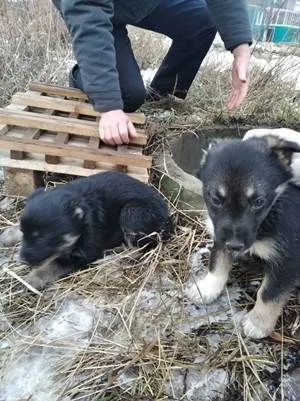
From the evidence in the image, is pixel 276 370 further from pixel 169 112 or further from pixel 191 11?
pixel 191 11

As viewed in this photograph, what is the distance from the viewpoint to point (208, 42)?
509 centimetres

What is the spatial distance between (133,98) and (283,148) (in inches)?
89.7

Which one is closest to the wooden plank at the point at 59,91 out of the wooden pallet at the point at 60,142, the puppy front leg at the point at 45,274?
the wooden pallet at the point at 60,142

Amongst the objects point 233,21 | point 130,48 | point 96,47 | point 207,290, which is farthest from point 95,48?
point 207,290

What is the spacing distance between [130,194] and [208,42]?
263 centimetres

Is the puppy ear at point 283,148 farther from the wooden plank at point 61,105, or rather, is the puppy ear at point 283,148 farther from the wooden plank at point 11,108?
the wooden plank at point 11,108

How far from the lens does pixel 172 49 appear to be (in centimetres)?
515

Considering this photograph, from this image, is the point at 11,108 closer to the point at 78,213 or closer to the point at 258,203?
the point at 78,213

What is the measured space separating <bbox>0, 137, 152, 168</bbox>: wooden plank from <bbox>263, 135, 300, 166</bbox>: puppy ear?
1248mm

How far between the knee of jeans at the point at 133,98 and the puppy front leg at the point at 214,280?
2.07 metres

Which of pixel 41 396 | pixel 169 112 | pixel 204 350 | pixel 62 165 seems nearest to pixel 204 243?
pixel 204 350

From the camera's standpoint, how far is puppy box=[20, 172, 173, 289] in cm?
265

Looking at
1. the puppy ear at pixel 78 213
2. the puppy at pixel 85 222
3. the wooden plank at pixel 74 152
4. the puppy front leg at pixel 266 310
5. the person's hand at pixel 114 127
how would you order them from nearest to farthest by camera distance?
the puppy front leg at pixel 266 310, the puppy at pixel 85 222, the puppy ear at pixel 78 213, the wooden plank at pixel 74 152, the person's hand at pixel 114 127

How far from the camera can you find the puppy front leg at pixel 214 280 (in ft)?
8.91
